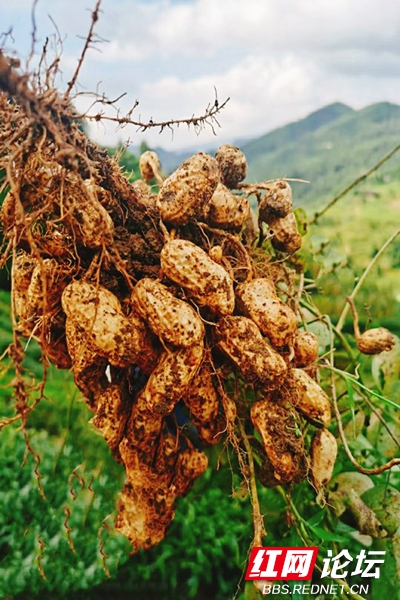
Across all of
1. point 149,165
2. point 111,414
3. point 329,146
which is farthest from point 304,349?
point 329,146

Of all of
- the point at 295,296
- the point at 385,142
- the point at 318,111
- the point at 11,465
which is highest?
the point at 318,111

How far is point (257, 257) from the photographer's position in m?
0.87

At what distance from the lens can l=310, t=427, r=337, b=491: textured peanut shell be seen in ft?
2.52

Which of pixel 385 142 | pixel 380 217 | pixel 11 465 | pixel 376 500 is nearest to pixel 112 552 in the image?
pixel 11 465

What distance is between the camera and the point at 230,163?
0.81 metres

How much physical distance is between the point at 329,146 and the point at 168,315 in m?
3.24

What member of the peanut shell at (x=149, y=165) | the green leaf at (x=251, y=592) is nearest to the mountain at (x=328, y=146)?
the peanut shell at (x=149, y=165)

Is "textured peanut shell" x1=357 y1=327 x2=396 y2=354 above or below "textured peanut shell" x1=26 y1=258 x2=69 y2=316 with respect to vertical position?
below

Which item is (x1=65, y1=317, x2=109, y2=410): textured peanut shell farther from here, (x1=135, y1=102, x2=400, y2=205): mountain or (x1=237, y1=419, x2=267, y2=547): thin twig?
(x1=135, y1=102, x2=400, y2=205): mountain

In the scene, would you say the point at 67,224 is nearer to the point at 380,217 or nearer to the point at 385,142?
the point at 380,217

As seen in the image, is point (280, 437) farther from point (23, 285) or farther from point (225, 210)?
point (23, 285)

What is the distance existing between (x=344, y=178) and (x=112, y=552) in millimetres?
2629

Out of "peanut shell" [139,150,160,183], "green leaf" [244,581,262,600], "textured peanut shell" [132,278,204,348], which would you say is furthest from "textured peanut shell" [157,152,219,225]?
"green leaf" [244,581,262,600]

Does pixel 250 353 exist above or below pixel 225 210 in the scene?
below
